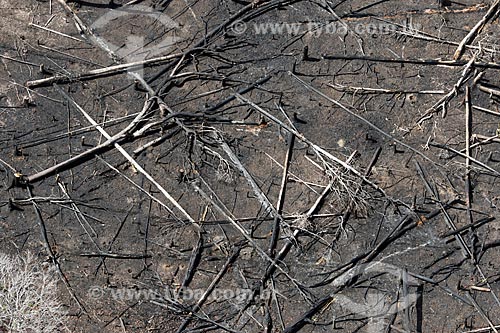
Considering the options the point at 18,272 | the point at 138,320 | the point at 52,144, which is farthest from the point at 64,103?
the point at 138,320

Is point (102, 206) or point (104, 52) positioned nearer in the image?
point (102, 206)

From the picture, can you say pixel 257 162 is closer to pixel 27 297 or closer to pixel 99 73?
pixel 99 73

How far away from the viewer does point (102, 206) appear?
35.2ft

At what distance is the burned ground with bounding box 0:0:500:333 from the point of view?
34.1 feet

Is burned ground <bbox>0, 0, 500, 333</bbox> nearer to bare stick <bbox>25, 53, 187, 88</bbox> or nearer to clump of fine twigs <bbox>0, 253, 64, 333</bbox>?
bare stick <bbox>25, 53, 187, 88</bbox>

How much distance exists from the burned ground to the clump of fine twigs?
0.15 meters

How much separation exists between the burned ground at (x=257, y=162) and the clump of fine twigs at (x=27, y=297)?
0.15 metres

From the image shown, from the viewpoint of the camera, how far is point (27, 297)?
33.9 ft

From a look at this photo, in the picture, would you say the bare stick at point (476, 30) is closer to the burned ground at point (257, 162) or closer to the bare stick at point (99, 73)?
the burned ground at point (257, 162)

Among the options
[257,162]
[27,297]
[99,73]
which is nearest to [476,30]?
[257,162]

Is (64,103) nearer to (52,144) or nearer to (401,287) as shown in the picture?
(52,144)

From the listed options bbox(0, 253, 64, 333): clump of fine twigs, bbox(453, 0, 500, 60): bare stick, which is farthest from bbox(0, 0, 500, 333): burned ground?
bbox(0, 253, 64, 333): clump of fine twigs

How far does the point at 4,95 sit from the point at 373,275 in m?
5.62

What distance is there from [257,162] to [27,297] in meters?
3.47
